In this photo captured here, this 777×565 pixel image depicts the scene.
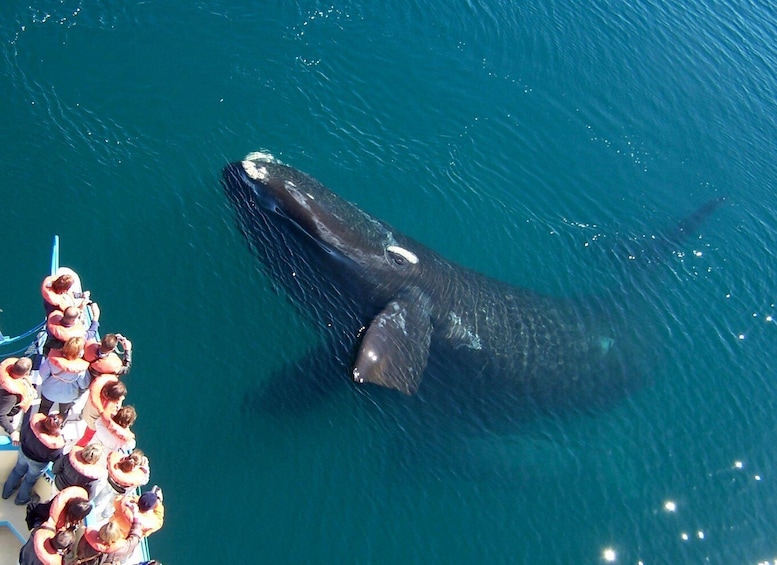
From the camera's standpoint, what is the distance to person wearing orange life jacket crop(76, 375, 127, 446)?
14.6 meters

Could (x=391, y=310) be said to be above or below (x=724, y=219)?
below

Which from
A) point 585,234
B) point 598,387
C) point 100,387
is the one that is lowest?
point 100,387

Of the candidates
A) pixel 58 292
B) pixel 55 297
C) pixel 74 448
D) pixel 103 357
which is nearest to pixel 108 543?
pixel 74 448

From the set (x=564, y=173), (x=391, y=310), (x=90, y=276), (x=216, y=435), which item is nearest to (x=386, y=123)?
(x=564, y=173)

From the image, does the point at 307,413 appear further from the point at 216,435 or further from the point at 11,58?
the point at 11,58

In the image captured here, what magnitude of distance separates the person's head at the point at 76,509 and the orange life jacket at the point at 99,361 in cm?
302

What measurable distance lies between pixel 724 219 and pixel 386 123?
44.4ft

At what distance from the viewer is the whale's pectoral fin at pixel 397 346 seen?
65.7 feet

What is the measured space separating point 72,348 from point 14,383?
1.26 metres

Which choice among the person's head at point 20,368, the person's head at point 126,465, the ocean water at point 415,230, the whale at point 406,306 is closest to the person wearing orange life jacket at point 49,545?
the person's head at point 126,465

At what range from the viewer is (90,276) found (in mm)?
21859

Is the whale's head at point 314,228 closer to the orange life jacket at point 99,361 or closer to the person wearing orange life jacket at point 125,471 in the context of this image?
the orange life jacket at point 99,361

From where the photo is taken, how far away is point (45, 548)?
41.8 ft

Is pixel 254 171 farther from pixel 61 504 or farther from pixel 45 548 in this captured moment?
pixel 45 548
